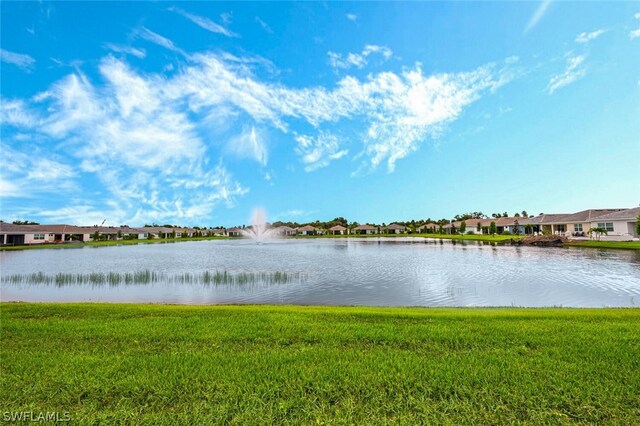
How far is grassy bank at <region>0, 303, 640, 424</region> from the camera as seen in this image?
3.21m

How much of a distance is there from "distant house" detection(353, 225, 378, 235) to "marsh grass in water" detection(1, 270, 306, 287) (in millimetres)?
92606

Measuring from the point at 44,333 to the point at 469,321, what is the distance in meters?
7.19

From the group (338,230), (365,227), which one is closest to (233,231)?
(338,230)

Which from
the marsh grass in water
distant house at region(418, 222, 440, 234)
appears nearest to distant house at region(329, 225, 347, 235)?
distant house at region(418, 222, 440, 234)

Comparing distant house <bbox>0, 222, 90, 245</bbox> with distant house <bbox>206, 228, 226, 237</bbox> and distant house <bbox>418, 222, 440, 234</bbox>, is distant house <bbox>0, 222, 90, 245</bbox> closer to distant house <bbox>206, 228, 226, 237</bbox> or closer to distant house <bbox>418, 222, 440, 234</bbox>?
distant house <bbox>206, 228, 226, 237</bbox>

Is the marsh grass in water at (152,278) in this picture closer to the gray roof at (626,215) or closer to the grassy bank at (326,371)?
the grassy bank at (326,371)

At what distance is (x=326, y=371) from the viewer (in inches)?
156

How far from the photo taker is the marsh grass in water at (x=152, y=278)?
14141 millimetres

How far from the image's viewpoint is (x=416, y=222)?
112062 millimetres

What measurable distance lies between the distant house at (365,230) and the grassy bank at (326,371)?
10211 centimetres

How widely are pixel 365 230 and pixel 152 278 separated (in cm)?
9667

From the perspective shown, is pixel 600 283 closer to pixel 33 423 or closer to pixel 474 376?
pixel 474 376

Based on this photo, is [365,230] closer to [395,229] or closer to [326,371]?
[395,229]

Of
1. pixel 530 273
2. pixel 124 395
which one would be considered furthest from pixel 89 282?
pixel 530 273
